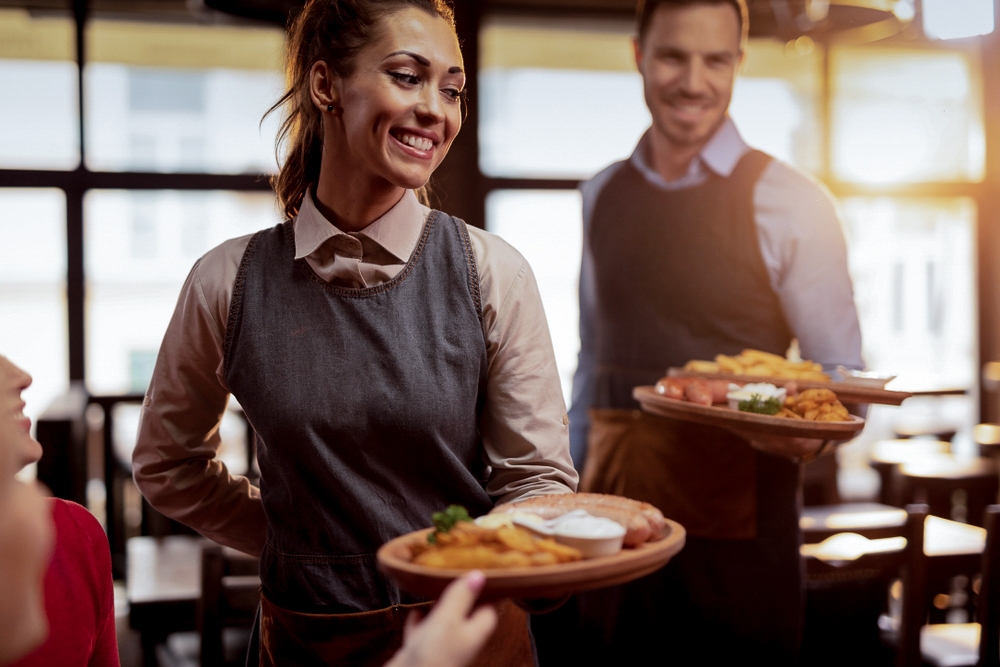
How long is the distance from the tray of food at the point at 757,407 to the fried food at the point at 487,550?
2.64 ft

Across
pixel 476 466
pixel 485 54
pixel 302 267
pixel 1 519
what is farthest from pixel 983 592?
pixel 485 54

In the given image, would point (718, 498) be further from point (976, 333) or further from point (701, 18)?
point (976, 333)

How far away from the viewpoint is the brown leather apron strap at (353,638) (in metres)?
1.21

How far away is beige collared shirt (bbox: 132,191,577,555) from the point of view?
4.05 ft

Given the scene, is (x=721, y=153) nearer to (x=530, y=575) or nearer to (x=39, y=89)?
(x=530, y=575)

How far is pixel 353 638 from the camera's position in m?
1.21

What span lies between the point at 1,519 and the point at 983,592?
2.23 m

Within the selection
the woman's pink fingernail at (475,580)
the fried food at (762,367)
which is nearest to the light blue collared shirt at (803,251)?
the fried food at (762,367)

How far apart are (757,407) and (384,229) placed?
2.74ft

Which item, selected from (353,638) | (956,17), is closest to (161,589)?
(353,638)

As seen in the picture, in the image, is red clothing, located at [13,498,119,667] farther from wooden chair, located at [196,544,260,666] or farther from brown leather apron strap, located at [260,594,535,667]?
wooden chair, located at [196,544,260,666]

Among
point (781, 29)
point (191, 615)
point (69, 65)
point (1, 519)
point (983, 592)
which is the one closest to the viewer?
point (1, 519)

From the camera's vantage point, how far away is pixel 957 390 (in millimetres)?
4766

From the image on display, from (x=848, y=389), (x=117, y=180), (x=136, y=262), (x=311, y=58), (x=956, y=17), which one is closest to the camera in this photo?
(x=311, y=58)
